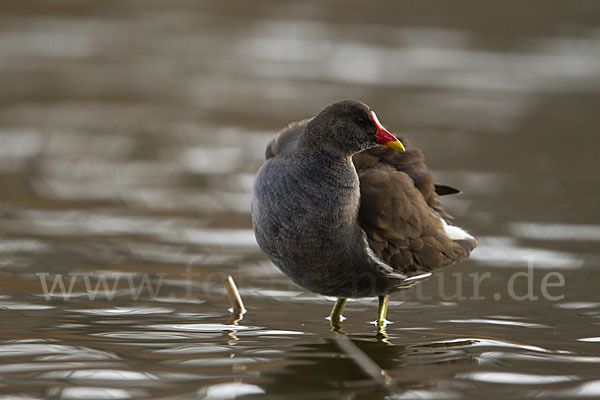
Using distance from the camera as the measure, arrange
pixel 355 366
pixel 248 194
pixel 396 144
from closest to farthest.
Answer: pixel 355 366 < pixel 396 144 < pixel 248 194

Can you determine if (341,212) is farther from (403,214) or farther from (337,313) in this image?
(337,313)

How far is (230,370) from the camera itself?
4762 millimetres

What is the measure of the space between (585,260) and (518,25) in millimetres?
10830

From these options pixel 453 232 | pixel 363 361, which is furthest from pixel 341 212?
pixel 453 232

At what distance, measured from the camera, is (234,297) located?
5.81 meters

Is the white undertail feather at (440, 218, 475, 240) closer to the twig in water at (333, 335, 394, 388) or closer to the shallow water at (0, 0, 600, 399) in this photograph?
the shallow water at (0, 0, 600, 399)

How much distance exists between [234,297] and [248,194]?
2.83 metres

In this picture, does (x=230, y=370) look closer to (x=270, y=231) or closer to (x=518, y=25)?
(x=270, y=231)

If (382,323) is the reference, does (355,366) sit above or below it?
below

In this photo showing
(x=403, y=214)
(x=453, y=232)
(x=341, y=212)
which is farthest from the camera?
(x=453, y=232)

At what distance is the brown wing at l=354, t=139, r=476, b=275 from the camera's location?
217 inches

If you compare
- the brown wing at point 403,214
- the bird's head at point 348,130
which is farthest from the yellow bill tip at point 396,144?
the brown wing at point 403,214

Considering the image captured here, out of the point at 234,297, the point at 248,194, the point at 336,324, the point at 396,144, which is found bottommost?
→ the point at 336,324

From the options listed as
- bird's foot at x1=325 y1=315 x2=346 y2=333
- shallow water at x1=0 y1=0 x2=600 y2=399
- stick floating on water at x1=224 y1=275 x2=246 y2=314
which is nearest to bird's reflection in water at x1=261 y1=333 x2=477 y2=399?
shallow water at x1=0 y1=0 x2=600 y2=399
